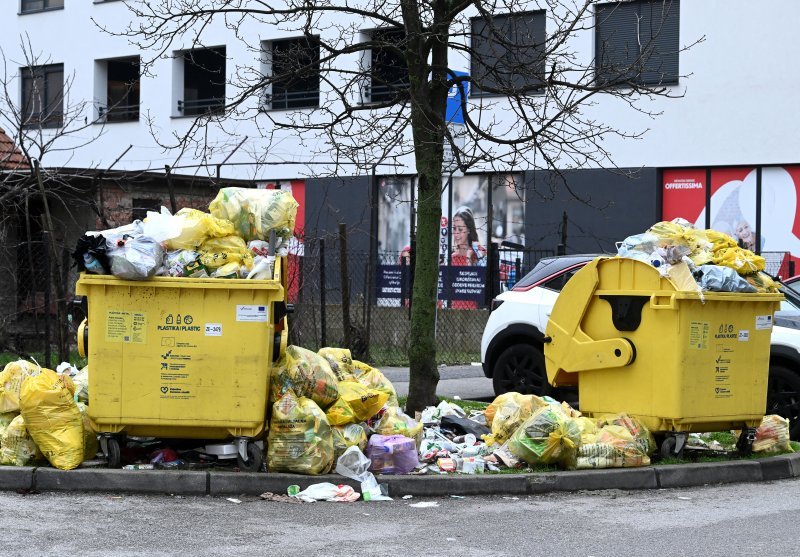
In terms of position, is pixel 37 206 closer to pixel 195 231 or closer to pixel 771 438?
pixel 195 231

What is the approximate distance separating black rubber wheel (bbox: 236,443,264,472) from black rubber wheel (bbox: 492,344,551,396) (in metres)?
4.80

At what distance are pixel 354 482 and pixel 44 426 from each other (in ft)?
7.02

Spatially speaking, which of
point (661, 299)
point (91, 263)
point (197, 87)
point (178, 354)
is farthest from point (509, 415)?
point (197, 87)

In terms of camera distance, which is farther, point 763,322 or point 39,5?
point 39,5

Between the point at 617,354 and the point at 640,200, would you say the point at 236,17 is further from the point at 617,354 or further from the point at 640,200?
the point at 617,354

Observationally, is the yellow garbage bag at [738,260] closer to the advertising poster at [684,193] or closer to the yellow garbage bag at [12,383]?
the yellow garbage bag at [12,383]

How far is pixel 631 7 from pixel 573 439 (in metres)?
17.0

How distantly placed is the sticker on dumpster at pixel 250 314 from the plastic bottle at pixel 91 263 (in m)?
0.99

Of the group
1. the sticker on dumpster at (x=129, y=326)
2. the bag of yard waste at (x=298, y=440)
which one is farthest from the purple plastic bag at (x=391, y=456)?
the sticker on dumpster at (x=129, y=326)

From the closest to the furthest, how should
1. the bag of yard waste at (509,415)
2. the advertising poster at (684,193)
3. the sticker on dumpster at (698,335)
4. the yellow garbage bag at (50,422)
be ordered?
the yellow garbage bag at (50,422)
the sticker on dumpster at (698,335)
the bag of yard waste at (509,415)
the advertising poster at (684,193)

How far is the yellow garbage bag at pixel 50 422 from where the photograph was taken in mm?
7609

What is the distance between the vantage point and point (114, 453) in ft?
A: 25.3

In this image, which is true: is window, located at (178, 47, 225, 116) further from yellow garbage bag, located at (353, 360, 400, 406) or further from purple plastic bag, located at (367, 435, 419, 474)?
purple plastic bag, located at (367, 435, 419, 474)

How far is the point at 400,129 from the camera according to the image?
10.5 m
